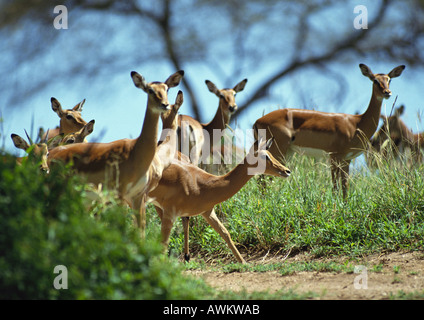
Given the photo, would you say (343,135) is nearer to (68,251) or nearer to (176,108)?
(176,108)

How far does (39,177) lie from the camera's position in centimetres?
390

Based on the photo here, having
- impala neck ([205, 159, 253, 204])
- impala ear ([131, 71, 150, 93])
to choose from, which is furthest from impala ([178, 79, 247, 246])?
impala ear ([131, 71, 150, 93])

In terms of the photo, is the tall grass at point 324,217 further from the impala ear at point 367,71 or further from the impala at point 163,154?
the impala ear at point 367,71

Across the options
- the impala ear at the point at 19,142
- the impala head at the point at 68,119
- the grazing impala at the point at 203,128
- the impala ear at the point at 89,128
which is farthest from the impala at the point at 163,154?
the impala head at the point at 68,119

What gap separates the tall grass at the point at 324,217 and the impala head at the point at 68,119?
241 cm

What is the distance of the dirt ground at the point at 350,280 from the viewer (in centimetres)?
482

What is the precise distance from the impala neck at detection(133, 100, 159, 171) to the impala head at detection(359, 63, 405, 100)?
5.07m

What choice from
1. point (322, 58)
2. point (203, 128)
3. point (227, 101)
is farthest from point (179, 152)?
point (322, 58)

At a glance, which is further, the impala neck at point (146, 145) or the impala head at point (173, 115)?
the impala head at point (173, 115)

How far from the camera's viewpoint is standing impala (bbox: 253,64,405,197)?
A: 959 cm

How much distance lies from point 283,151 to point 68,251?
6.57 m

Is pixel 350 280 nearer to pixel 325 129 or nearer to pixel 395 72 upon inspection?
pixel 325 129

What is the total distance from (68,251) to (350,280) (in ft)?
9.56

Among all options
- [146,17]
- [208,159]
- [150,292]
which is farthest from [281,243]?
[146,17]
